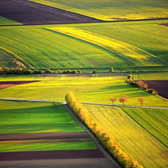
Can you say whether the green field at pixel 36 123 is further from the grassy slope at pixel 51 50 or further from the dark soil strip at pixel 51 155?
the grassy slope at pixel 51 50

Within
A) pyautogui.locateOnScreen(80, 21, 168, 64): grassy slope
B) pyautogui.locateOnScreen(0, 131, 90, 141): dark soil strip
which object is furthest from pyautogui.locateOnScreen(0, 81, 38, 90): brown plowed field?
pyautogui.locateOnScreen(80, 21, 168, 64): grassy slope

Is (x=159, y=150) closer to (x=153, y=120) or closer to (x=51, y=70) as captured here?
(x=153, y=120)

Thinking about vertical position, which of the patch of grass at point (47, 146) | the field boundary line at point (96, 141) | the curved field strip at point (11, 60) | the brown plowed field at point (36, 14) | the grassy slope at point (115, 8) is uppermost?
the grassy slope at point (115, 8)

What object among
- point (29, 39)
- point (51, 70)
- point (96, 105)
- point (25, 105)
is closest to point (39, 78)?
point (51, 70)

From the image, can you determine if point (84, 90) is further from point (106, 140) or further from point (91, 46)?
point (91, 46)

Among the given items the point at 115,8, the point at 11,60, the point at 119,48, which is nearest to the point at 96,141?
the point at 11,60

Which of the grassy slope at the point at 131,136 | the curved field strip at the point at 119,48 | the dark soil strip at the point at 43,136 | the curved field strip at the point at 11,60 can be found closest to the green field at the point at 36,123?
the dark soil strip at the point at 43,136

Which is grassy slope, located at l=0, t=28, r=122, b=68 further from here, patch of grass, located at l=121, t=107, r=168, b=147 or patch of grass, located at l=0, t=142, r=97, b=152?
patch of grass, located at l=0, t=142, r=97, b=152
